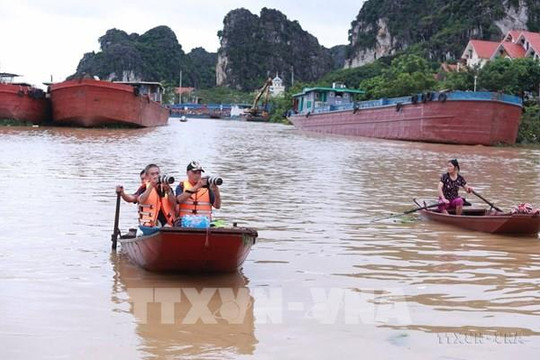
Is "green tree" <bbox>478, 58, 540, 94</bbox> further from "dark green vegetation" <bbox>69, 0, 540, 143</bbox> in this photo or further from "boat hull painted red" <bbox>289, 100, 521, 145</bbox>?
"boat hull painted red" <bbox>289, 100, 521, 145</bbox>

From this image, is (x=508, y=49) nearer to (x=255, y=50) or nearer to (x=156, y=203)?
(x=156, y=203)

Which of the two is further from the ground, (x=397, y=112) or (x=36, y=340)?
(x=397, y=112)

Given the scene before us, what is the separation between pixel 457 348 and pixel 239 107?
105829mm

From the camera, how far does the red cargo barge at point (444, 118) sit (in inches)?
1227

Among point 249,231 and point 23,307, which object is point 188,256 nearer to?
point 249,231

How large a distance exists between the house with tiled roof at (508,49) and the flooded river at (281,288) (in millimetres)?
52429

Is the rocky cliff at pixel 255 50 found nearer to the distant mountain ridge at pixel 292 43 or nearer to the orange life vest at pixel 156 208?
the distant mountain ridge at pixel 292 43

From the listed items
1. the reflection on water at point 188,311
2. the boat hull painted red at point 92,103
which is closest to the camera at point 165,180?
the reflection on water at point 188,311

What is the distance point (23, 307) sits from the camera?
5348mm

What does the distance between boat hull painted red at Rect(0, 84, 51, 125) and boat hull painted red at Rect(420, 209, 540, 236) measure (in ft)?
105

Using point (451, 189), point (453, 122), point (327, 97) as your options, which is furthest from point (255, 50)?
point (451, 189)

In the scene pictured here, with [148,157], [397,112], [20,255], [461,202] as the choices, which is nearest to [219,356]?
[20,255]

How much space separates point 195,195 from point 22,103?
3290cm

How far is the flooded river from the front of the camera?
4660 mm
